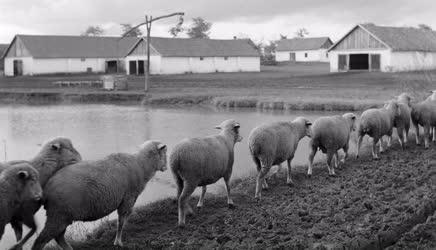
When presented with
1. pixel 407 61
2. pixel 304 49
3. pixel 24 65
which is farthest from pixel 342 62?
pixel 304 49

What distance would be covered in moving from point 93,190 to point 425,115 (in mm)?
11550

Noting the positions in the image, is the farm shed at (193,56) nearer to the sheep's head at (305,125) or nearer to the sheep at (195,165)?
the sheep's head at (305,125)

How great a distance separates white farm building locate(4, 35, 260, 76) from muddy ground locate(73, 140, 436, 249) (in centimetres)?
5098

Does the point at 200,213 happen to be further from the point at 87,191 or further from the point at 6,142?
the point at 6,142

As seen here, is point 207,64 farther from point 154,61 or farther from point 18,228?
point 18,228

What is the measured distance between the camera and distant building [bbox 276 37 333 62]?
104m

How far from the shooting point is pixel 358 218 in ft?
30.1

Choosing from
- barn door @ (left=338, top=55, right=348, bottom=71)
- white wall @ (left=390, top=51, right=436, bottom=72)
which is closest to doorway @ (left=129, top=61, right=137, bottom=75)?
barn door @ (left=338, top=55, right=348, bottom=71)

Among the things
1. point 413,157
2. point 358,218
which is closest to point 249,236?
point 358,218

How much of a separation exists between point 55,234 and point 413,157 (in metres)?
9.94

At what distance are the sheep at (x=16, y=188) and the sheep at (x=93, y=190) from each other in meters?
0.23

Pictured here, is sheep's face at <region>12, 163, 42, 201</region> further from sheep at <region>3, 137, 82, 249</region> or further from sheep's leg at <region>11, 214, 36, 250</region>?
sheep's leg at <region>11, 214, 36, 250</region>

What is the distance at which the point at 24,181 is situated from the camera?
7598 mm

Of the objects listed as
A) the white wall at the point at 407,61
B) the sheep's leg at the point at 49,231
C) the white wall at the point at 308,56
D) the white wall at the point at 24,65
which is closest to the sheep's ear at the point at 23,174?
the sheep's leg at the point at 49,231
